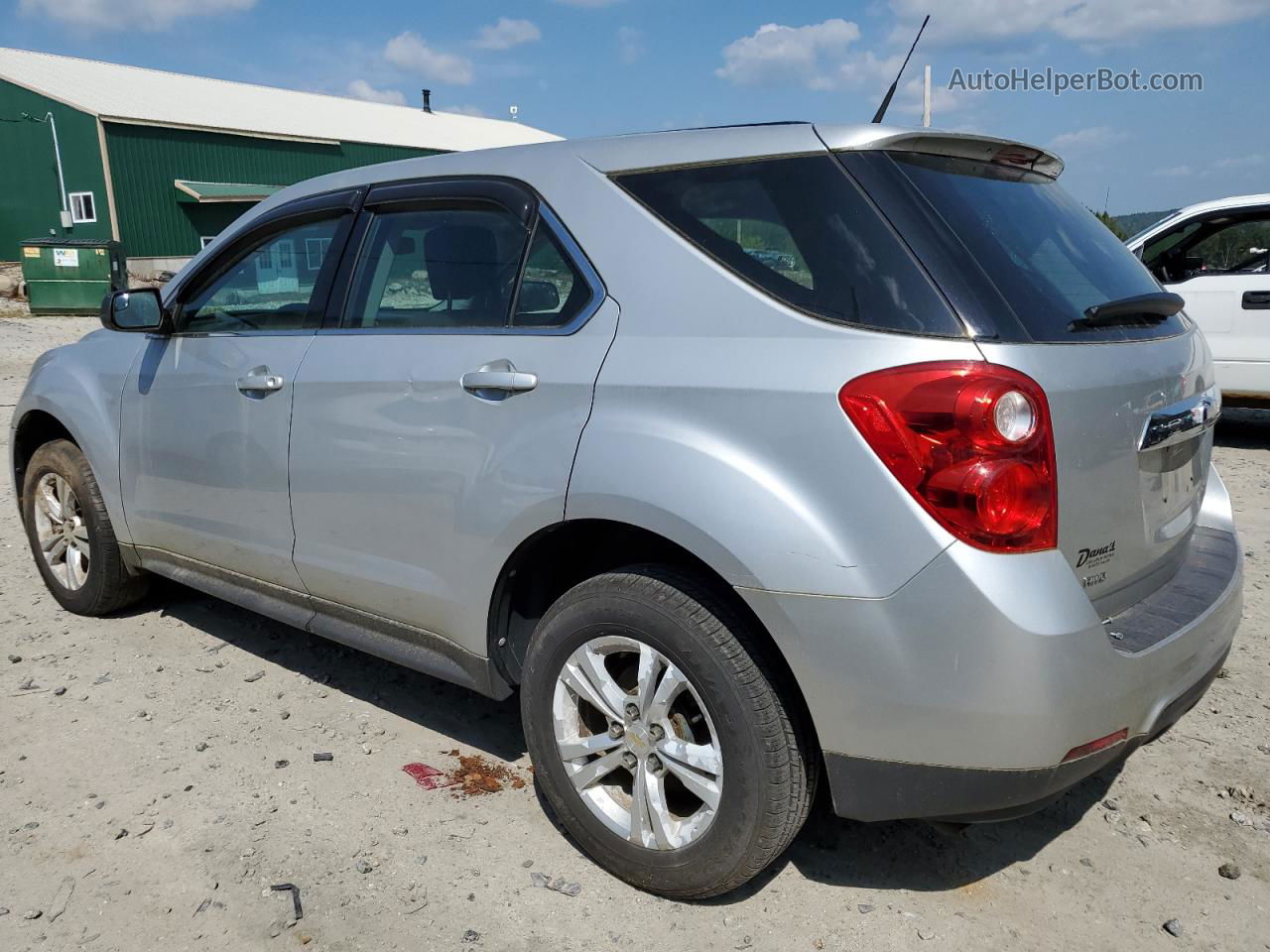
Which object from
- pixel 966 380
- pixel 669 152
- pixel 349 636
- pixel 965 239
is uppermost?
pixel 669 152

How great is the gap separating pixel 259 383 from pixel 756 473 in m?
1.92

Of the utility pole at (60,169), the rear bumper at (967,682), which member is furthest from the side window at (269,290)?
the utility pole at (60,169)

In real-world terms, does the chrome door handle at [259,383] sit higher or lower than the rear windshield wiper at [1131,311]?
lower

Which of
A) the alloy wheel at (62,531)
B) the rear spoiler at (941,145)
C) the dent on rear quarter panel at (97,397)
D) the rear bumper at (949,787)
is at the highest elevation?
the rear spoiler at (941,145)

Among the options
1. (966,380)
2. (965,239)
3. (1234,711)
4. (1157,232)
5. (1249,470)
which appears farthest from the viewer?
(1157,232)

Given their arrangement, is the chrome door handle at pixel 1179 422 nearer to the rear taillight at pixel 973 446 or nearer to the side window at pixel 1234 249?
the rear taillight at pixel 973 446

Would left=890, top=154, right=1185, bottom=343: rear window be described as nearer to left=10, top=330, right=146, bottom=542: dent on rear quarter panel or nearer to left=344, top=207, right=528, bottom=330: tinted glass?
left=344, top=207, right=528, bottom=330: tinted glass

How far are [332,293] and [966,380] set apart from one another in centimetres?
212

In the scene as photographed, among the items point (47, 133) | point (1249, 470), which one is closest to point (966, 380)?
point (1249, 470)

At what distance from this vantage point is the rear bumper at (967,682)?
78.7 inches

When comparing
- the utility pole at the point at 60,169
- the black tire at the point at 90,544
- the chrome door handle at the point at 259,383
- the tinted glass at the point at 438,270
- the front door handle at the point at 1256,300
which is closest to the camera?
the tinted glass at the point at 438,270

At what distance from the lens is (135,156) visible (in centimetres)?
2641

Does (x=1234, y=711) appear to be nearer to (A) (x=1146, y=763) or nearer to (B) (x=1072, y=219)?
(A) (x=1146, y=763)

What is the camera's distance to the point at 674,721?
2479 mm
